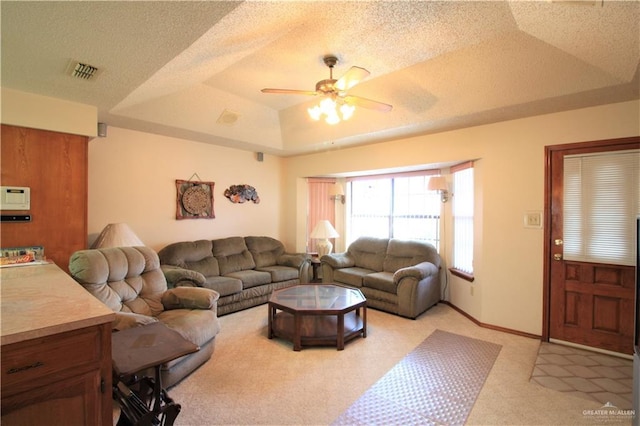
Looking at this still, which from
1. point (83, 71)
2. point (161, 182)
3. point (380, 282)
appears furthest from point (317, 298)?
point (83, 71)

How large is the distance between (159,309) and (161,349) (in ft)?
5.14

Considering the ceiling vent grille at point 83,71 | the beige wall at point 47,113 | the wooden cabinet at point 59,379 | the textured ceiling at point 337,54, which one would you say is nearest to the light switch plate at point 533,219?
the textured ceiling at point 337,54

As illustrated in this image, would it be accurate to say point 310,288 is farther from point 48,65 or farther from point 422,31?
point 48,65

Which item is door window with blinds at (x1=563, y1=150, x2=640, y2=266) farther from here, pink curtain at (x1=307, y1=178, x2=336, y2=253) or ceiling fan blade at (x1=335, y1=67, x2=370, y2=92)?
pink curtain at (x1=307, y1=178, x2=336, y2=253)

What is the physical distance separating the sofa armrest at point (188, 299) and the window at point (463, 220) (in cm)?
324

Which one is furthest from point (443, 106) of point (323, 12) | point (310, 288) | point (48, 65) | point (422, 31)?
point (48, 65)

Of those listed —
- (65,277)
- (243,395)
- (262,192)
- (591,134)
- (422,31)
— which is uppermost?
(422,31)

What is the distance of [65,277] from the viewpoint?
2.03 m

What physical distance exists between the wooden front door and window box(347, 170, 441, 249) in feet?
5.49

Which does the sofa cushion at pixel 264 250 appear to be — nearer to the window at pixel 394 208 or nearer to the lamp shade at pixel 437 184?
the window at pixel 394 208

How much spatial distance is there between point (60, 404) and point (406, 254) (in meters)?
4.21

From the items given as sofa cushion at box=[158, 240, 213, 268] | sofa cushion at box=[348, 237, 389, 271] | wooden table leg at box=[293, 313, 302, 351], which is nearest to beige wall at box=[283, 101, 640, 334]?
sofa cushion at box=[348, 237, 389, 271]

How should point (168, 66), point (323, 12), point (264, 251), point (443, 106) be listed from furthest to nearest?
point (264, 251)
point (443, 106)
point (168, 66)
point (323, 12)

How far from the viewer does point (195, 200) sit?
4742 millimetres
